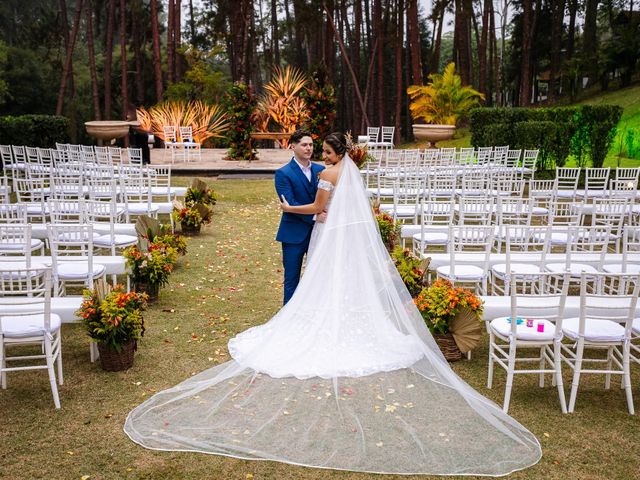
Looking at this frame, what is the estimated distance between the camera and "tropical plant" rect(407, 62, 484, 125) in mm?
23016

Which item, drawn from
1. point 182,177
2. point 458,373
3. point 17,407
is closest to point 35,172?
point 182,177

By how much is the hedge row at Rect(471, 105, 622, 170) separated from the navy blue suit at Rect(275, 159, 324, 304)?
36.0 ft

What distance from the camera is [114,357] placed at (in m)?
5.03

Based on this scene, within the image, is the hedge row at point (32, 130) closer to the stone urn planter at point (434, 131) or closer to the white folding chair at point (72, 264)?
the stone urn planter at point (434, 131)

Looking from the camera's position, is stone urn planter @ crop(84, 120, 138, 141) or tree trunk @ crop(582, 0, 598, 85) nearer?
stone urn planter @ crop(84, 120, 138, 141)

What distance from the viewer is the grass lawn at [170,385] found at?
3.63 meters

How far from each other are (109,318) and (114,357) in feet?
1.12

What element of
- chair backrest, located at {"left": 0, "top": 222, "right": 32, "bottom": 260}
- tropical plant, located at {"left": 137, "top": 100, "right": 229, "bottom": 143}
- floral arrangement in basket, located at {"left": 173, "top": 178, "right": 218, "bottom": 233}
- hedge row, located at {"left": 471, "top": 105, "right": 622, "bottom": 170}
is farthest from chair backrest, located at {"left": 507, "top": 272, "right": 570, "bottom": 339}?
tropical plant, located at {"left": 137, "top": 100, "right": 229, "bottom": 143}

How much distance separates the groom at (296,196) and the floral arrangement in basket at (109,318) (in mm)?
1384

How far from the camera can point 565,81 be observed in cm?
3225

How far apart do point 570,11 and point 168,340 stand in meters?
36.1

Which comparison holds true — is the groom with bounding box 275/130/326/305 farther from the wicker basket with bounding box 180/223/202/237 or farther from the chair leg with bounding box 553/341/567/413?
the wicker basket with bounding box 180/223/202/237

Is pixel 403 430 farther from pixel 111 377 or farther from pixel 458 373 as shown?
pixel 111 377

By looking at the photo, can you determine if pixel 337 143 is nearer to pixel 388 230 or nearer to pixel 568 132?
pixel 388 230
